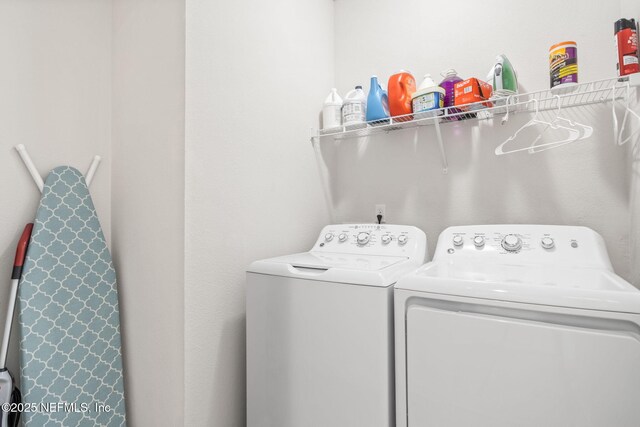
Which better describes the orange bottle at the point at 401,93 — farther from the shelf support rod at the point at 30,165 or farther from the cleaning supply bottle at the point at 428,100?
the shelf support rod at the point at 30,165

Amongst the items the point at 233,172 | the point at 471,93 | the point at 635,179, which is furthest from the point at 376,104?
the point at 635,179

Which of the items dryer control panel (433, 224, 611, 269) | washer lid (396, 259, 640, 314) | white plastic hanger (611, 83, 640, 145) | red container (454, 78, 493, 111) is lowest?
washer lid (396, 259, 640, 314)

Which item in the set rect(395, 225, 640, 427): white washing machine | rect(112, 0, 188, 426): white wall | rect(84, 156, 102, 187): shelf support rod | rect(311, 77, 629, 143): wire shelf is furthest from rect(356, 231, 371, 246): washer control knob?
rect(84, 156, 102, 187): shelf support rod

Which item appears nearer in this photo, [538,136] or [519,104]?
[519,104]

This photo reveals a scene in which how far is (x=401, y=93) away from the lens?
5.23 ft

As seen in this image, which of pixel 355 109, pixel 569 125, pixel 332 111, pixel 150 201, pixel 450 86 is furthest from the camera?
pixel 332 111

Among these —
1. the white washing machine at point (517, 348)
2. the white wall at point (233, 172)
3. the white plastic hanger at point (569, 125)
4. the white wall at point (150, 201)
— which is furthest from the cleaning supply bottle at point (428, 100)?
the white wall at point (150, 201)

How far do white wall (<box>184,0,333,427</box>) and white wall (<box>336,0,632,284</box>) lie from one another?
1.36ft

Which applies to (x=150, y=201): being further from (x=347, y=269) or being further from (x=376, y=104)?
(x=376, y=104)

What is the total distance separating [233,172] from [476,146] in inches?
47.7

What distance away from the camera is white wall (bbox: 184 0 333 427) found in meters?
1.21

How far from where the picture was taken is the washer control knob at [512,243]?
1298mm

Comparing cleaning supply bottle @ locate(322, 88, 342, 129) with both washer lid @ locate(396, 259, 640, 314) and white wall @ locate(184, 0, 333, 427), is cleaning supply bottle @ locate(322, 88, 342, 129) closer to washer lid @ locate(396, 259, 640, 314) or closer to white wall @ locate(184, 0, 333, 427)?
white wall @ locate(184, 0, 333, 427)

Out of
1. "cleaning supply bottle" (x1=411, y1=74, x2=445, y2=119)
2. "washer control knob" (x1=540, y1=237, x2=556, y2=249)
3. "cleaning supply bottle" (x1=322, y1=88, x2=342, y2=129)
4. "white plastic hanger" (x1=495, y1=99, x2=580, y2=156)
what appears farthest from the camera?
"cleaning supply bottle" (x1=322, y1=88, x2=342, y2=129)
